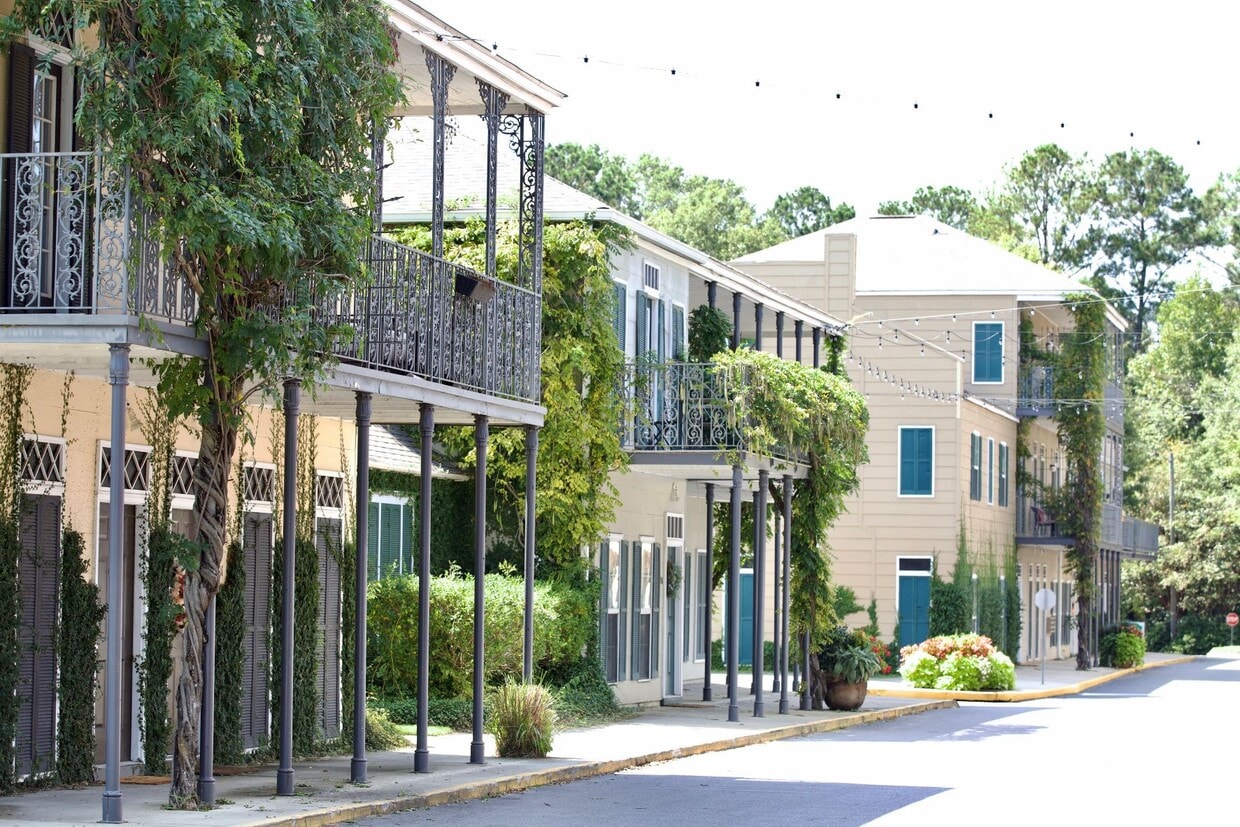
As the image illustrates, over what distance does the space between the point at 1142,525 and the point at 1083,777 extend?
4293 cm

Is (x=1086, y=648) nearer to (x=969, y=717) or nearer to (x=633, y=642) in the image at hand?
(x=969, y=717)

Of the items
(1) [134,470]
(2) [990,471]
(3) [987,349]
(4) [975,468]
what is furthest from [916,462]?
(1) [134,470]

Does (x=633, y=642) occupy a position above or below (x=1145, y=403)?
below

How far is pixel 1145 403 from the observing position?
77.8 m

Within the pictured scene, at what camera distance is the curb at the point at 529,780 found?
45.1 ft

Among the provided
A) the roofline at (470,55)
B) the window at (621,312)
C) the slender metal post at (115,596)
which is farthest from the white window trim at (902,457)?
the slender metal post at (115,596)

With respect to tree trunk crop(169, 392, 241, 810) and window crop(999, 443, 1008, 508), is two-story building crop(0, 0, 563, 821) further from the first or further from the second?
window crop(999, 443, 1008, 508)

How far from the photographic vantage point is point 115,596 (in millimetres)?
12766

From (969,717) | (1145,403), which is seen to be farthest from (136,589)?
(1145,403)

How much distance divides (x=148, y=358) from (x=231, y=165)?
4.92ft

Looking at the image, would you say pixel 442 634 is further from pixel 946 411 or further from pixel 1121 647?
pixel 1121 647

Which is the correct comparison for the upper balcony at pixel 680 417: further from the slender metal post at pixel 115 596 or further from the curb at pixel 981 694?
the slender metal post at pixel 115 596

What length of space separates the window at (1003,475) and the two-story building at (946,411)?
40mm

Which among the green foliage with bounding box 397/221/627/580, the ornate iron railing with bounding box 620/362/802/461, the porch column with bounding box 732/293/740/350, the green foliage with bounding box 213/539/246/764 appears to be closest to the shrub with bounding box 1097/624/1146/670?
the porch column with bounding box 732/293/740/350
